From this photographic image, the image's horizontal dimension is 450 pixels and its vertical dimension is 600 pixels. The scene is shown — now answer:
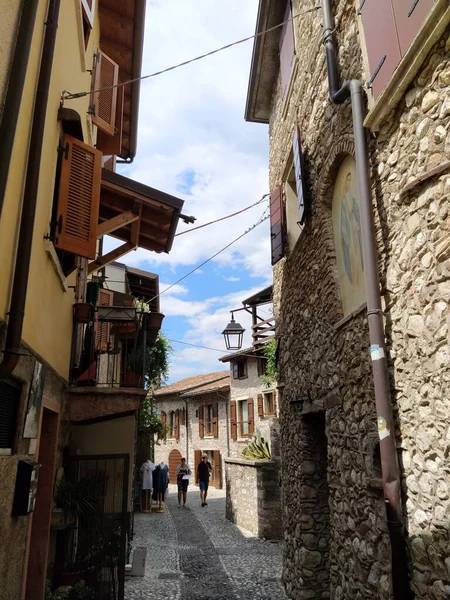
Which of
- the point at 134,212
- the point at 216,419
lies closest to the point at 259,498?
the point at 134,212

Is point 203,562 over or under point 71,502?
under

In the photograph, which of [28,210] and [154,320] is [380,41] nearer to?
[28,210]

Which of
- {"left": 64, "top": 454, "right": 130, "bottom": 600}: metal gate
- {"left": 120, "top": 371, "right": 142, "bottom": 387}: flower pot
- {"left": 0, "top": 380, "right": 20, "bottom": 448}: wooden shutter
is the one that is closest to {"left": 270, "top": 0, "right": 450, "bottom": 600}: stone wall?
{"left": 64, "top": 454, "right": 130, "bottom": 600}: metal gate

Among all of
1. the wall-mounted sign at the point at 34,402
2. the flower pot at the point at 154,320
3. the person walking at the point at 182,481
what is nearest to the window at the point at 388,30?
the wall-mounted sign at the point at 34,402

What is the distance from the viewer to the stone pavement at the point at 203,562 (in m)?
6.88

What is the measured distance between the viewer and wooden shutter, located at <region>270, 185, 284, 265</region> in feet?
24.7

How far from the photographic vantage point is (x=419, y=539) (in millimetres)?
3111

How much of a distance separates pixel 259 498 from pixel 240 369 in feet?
38.9

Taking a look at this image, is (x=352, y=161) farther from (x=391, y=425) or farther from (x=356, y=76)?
(x=391, y=425)

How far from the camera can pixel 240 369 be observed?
2284cm

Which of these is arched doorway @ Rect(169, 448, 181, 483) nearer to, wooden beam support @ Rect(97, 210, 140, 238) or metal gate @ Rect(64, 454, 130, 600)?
wooden beam support @ Rect(97, 210, 140, 238)

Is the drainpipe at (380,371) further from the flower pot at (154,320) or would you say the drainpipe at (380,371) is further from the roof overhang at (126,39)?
the roof overhang at (126,39)

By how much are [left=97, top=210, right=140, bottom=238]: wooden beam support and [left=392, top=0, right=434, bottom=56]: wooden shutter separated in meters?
4.63

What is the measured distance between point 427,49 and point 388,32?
28.2 inches
